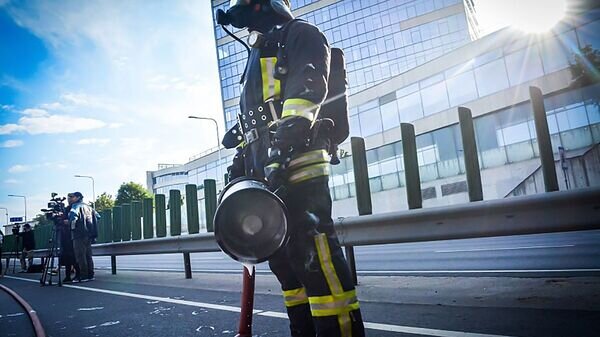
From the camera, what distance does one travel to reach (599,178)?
71.9 feet

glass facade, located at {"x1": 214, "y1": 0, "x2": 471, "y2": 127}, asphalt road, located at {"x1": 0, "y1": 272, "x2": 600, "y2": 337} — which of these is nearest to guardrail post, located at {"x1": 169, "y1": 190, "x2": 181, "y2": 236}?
asphalt road, located at {"x1": 0, "y1": 272, "x2": 600, "y2": 337}

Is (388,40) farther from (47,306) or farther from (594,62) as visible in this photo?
(47,306)

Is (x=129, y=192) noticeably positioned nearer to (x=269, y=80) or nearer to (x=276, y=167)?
(x=269, y=80)

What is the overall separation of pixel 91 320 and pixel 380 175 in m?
29.7

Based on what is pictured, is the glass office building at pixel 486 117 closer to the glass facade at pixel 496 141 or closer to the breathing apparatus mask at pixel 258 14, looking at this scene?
the glass facade at pixel 496 141

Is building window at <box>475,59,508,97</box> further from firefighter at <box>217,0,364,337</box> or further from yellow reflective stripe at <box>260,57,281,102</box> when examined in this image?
yellow reflective stripe at <box>260,57,281,102</box>

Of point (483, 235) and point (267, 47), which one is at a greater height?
point (267, 47)

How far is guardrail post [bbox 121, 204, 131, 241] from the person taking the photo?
336 inches

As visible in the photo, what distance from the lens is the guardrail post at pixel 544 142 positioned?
320 centimetres

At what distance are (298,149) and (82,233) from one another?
322 inches

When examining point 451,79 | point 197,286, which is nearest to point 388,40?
point 451,79

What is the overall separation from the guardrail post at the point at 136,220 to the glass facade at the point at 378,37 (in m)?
40.5

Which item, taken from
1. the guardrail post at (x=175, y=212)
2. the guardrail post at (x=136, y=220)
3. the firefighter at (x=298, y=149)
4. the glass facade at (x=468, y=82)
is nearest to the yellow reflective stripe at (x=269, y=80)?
the firefighter at (x=298, y=149)

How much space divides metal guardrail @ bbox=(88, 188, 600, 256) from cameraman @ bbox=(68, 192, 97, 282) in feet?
21.1
